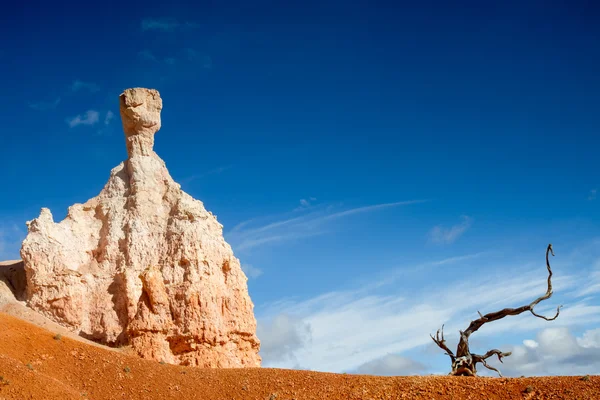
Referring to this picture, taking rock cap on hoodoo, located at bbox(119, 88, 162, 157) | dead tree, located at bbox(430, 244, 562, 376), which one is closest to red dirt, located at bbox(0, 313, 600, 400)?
dead tree, located at bbox(430, 244, 562, 376)

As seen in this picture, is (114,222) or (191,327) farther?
(114,222)

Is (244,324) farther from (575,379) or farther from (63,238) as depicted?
(575,379)

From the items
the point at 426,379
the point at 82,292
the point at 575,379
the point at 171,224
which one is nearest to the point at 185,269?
the point at 171,224

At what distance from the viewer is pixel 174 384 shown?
25.5m

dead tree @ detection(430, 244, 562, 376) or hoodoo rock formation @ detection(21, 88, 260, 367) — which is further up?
hoodoo rock formation @ detection(21, 88, 260, 367)

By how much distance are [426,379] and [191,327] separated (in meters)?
11.2

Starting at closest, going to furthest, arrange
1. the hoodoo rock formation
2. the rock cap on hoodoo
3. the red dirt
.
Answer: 1. the red dirt
2. the hoodoo rock formation
3. the rock cap on hoodoo

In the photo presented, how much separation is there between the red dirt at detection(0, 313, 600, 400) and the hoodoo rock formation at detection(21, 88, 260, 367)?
2968mm

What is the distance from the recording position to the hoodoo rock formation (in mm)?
30016

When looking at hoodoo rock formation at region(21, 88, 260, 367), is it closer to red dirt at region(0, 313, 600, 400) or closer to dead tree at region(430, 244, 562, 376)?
red dirt at region(0, 313, 600, 400)

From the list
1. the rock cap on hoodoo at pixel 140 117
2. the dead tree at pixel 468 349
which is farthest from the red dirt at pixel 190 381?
the rock cap on hoodoo at pixel 140 117

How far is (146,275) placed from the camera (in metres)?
30.6

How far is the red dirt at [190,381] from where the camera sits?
22.7 meters

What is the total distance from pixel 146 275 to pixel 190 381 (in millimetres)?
6585
